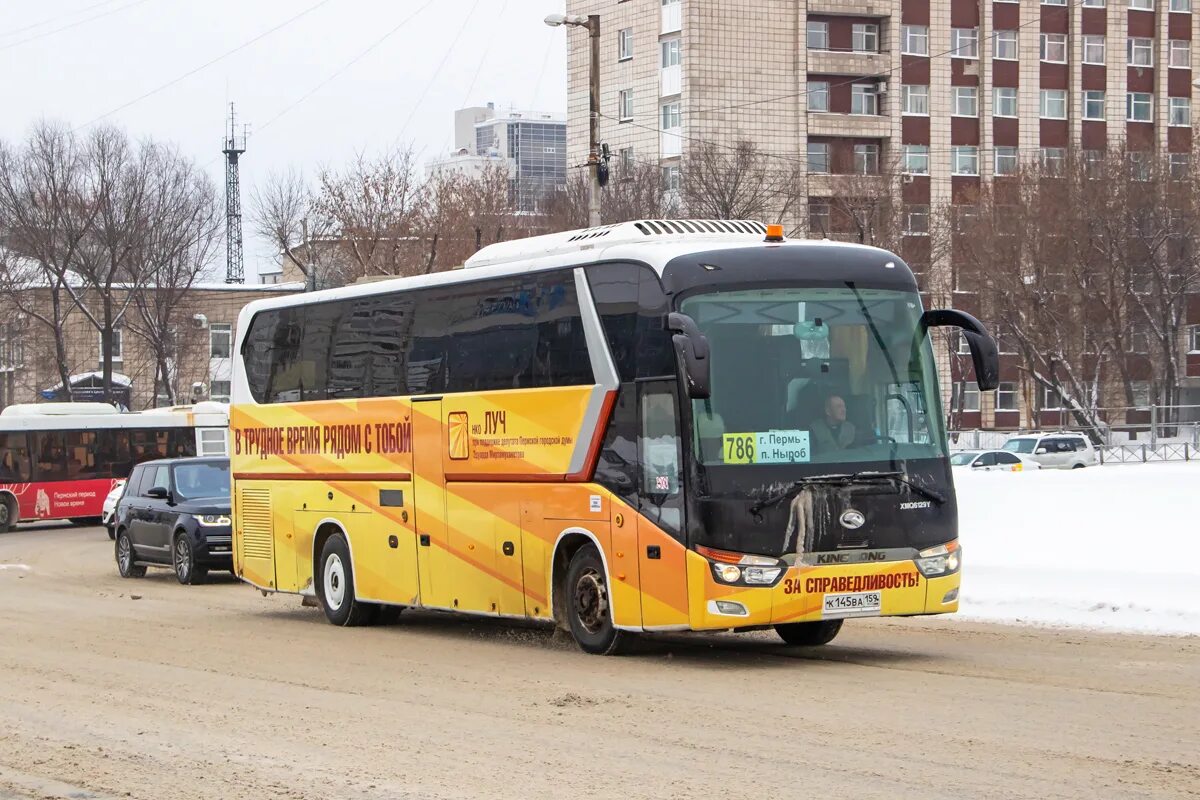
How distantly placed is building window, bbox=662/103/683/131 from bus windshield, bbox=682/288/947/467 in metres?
61.2

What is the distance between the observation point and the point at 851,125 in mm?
77562

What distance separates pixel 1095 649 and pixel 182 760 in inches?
319

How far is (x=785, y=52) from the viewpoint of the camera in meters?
76.1

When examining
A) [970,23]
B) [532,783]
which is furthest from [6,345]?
[532,783]

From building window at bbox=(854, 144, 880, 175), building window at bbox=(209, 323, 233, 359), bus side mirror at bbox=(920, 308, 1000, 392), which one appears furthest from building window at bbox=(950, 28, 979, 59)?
bus side mirror at bbox=(920, 308, 1000, 392)

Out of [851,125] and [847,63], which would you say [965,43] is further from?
[851,125]

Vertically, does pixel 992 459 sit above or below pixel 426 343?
below

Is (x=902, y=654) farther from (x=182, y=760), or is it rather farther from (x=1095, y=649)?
(x=182, y=760)

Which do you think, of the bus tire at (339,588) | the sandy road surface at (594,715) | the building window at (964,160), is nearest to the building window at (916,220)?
the building window at (964,160)

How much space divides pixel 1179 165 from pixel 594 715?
58545 mm

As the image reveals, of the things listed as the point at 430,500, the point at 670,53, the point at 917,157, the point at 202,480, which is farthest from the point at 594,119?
the point at 917,157

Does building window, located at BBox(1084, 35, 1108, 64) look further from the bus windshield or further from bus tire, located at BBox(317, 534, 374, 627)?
the bus windshield

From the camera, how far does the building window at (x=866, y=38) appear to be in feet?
258

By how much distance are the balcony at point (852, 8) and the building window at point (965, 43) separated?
4527mm
